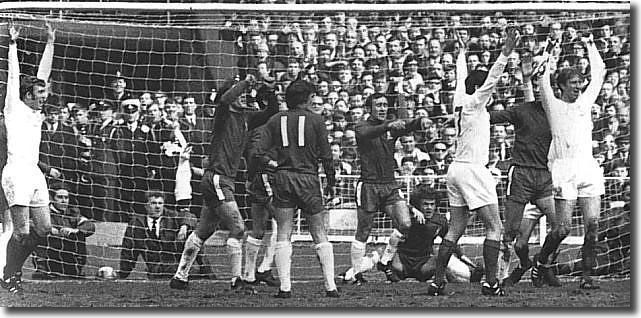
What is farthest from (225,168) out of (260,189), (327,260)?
(327,260)

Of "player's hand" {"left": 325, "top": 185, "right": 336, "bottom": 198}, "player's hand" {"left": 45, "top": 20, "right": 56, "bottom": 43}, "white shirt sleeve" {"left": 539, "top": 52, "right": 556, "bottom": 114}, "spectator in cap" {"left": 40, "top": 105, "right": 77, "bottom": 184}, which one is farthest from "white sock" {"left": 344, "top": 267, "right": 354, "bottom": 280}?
"player's hand" {"left": 45, "top": 20, "right": 56, "bottom": 43}

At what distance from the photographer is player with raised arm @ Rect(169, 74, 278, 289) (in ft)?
28.7

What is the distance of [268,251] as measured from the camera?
8969 millimetres

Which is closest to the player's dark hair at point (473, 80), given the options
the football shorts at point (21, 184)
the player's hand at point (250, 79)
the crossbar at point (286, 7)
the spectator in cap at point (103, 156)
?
the crossbar at point (286, 7)

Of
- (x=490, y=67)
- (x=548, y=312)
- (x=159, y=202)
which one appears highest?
(x=490, y=67)

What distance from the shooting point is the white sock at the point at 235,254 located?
8.86 meters

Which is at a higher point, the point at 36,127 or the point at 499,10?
the point at 499,10

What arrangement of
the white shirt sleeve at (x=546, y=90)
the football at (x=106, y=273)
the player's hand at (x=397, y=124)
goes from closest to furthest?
the white shirt sleeve at (x=546, y=90), the player's hand at (x=397, y=124), the football at (x=106, y=273)

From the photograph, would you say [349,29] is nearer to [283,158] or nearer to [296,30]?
[296,30]

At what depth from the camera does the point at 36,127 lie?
8703mm

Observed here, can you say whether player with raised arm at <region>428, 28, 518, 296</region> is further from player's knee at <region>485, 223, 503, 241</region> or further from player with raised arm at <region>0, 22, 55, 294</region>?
player with raised arm at <region>0, 22, 55, 294</region>

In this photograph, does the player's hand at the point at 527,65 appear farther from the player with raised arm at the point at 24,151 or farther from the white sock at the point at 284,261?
the player with raised arm at the point at 24,151

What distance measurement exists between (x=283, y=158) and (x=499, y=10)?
74.9 inches

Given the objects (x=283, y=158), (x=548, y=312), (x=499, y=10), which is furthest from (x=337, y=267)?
(x=499, y=10)
